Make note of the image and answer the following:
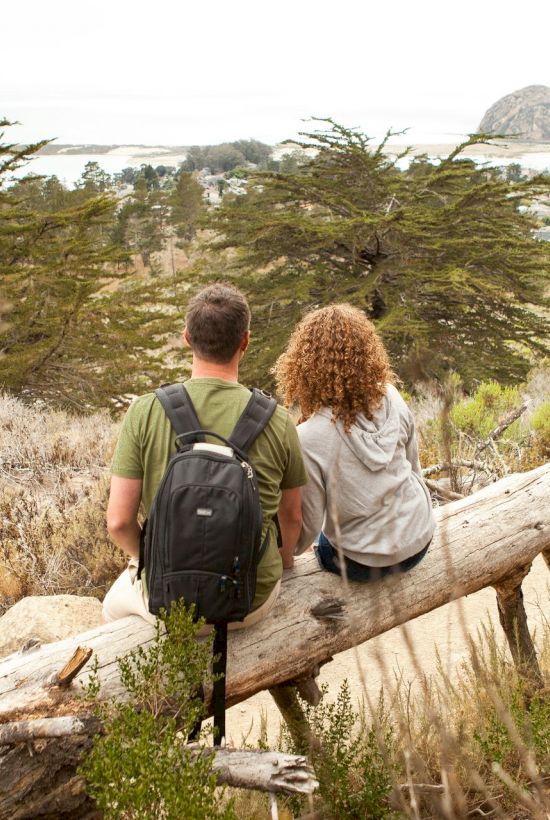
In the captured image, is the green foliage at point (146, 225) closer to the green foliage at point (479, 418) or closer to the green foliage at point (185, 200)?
the green foliage at point (185, 200)

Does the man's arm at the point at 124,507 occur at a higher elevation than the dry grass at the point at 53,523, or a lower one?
higher

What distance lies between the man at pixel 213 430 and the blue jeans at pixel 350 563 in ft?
1.25

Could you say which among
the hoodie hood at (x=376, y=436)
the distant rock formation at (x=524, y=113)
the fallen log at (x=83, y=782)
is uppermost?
the distant rock formation at (x=524, y=113)

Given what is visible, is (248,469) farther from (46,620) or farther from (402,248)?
(402,248)

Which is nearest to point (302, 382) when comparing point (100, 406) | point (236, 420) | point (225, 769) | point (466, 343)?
point (236, 420)

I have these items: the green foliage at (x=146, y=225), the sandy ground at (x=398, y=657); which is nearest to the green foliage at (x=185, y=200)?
the green foliage at (x=146, y=225)

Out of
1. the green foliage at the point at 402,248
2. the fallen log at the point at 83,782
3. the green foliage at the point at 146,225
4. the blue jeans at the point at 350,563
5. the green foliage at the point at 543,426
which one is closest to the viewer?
the fallen log at the point at 83,782

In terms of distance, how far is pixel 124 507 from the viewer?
2.34 metres

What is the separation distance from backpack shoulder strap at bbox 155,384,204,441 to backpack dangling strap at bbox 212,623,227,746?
0.62 meters

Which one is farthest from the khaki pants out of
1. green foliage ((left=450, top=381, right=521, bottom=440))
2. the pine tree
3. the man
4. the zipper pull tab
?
the pine tree

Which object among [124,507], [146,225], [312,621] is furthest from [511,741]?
[146,225]

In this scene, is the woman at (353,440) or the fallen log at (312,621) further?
the woman at (353,440)

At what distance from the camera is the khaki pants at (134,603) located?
2471mm

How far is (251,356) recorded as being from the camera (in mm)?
14891
